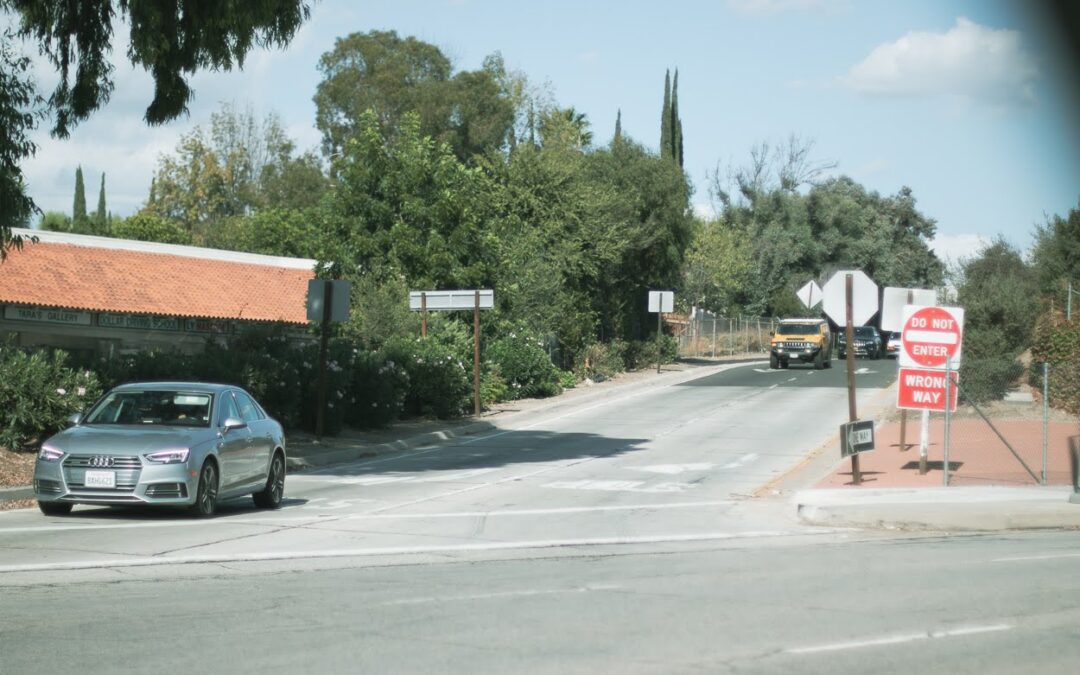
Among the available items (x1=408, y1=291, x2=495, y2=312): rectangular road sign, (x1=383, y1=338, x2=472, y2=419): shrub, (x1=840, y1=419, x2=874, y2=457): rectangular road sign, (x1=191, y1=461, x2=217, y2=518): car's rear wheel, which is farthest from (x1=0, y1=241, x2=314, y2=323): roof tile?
(x1=191, y1=461, x2=217, y2=518): car's rear wheel

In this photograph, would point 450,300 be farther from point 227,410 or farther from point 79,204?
point 79,204

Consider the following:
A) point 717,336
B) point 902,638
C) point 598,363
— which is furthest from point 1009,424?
point 717,336

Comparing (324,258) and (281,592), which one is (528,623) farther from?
(324,258)

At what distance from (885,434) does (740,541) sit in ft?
52.8

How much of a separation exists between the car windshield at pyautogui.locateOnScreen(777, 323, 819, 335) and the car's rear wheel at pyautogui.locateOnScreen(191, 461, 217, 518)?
4331cm

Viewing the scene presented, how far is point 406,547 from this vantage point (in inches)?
515

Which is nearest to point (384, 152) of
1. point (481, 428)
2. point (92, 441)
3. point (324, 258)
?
point (324, 258)

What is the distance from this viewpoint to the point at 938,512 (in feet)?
53.6

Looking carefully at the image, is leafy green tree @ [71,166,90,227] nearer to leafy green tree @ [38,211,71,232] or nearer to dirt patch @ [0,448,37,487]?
leafy green tree @ [38,211,71,232]

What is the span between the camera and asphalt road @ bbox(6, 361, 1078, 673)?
7.71m

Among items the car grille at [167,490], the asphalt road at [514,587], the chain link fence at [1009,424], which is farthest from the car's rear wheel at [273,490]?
the chain link fence at [1009,424]

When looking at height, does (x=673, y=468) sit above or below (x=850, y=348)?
below

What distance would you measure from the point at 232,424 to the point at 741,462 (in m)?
12.2

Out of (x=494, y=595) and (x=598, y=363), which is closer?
(x=494, y=595)
